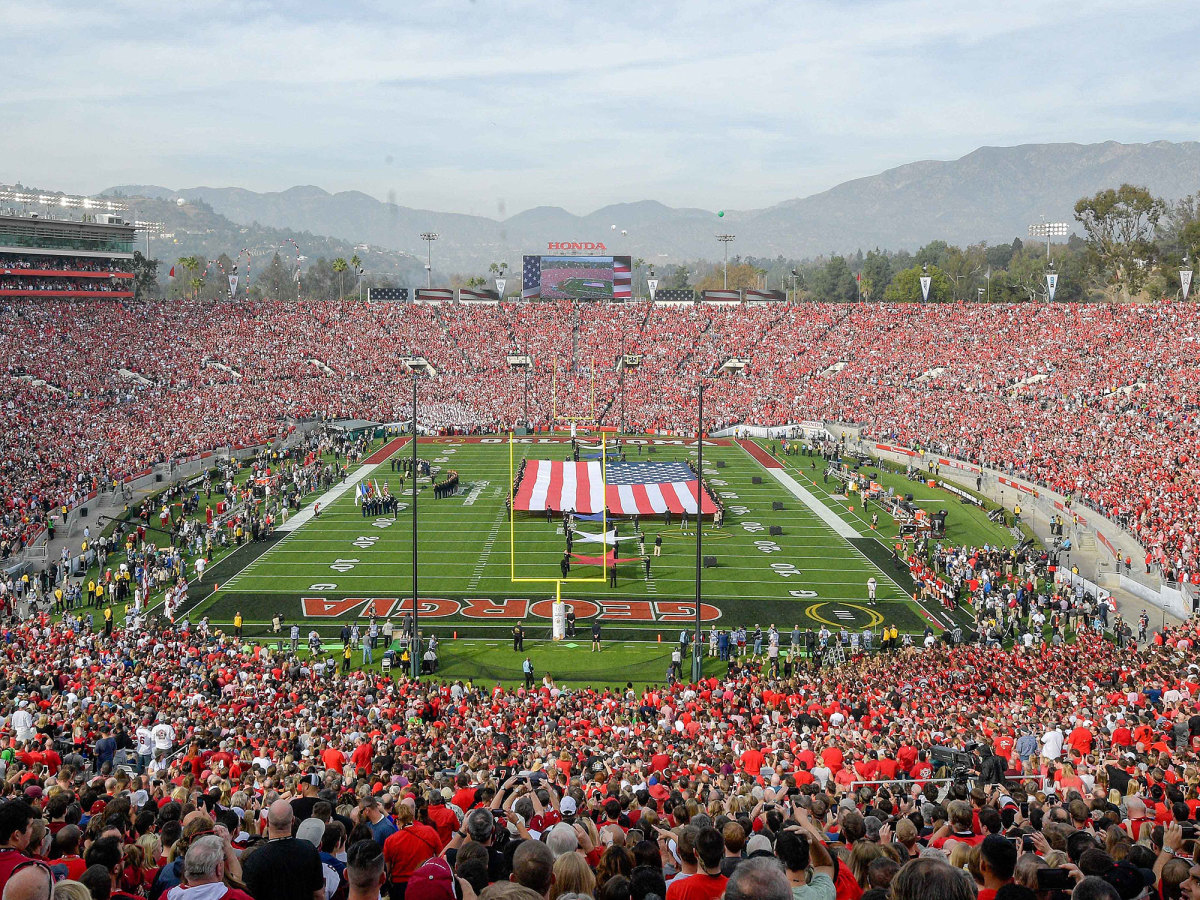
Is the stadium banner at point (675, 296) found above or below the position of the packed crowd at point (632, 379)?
above

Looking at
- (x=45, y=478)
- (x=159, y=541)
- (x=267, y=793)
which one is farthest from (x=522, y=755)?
(x=45, y=478)

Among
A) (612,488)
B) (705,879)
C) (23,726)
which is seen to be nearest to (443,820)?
(705,879)

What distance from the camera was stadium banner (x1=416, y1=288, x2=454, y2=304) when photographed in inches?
3177

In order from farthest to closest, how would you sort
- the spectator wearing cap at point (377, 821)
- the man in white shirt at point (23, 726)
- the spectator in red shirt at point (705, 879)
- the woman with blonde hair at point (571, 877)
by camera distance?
the man in white shirt at point (23, 726)
the spectator wearing cap at point (377, 821)
the spectator in red shirt at point (705, 879)
the woman with blonde hair at point (571, 877)

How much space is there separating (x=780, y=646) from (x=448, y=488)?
781 inches

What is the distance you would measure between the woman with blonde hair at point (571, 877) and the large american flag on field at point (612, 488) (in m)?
30.0

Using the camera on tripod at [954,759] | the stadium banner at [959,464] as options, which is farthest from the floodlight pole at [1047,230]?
the camera on tripod at [954,759]

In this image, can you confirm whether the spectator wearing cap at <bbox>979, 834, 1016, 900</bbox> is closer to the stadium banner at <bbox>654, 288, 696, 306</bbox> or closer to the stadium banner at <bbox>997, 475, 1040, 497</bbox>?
the stadium banner at <bbox>997, 475, 1040, 497</bbox>

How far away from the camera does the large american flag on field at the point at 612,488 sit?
36.7m

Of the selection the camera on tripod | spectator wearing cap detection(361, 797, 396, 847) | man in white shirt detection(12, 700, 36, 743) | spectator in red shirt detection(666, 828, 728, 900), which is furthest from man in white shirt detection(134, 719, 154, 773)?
spectator in red shirt detection(666, 828, 728, 900)

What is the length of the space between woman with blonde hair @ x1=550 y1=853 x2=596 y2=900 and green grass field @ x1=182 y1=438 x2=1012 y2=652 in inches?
822

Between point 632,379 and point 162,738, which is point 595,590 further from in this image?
point 632,379

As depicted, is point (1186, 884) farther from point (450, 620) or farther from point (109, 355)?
point (109, 355)

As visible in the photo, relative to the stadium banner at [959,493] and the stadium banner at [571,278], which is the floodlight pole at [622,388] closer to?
the stadium banner at [571,278]
